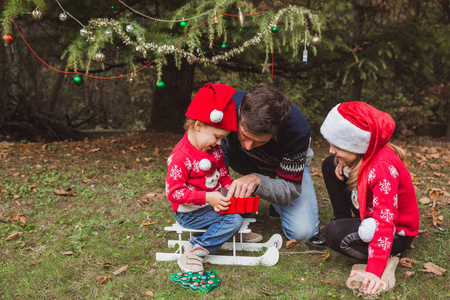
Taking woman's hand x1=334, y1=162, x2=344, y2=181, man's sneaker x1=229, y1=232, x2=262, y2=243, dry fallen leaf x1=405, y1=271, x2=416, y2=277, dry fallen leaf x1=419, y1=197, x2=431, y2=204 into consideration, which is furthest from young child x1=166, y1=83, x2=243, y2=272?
dry fallen leaf x1=419, y1=197, x2=431, y2=204

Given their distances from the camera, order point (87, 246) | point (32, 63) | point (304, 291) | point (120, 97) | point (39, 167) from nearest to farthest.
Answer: point (304, 291) < point (87, 246) < point (39, 167) < point (32, 63) < point (120, 97)

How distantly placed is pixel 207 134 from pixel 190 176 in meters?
0.32

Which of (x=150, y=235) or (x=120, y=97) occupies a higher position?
(x=120, y=97)

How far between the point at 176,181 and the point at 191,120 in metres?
0.42

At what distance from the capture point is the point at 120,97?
10.5 m

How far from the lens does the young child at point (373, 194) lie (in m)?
2.05

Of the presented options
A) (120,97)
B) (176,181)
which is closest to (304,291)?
(176,181)

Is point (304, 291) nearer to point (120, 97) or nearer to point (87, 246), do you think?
point (87, 246)

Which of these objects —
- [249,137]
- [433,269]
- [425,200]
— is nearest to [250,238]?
[249,137]

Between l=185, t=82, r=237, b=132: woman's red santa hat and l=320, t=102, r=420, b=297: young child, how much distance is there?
0.61 metres

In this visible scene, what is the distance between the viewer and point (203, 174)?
2.47 meters

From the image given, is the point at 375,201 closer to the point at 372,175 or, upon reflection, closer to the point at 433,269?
the point at 372,175

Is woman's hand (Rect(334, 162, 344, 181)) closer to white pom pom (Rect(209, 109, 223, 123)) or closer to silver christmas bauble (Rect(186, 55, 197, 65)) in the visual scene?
white pom pom (Rect(209, 109, 223, 123))

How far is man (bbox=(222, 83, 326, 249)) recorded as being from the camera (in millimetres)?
2293
